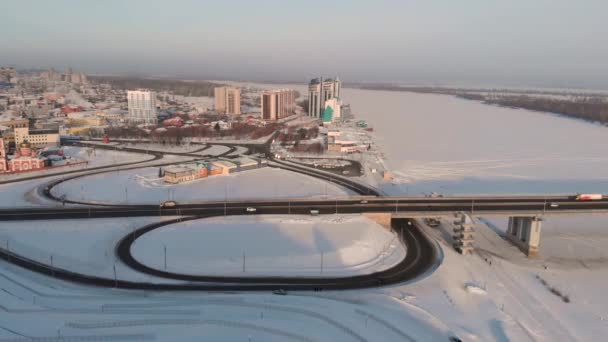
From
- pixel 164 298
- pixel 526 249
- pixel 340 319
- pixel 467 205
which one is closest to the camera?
pixel 340 319

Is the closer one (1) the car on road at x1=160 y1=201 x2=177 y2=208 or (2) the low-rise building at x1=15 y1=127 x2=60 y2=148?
(1) the car on road at x1=160 y1=201 x2=177 y2=208

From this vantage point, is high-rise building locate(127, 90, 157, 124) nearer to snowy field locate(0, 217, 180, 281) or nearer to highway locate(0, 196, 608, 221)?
highway locate(0, 196, 608, 221)

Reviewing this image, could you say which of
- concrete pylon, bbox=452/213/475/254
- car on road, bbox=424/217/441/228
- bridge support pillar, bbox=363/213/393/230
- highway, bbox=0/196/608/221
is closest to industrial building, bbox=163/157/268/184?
highway, bbox=0/196/608/221

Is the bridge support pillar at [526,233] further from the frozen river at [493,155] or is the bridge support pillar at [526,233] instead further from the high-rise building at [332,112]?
the high-rise building at [332,112]

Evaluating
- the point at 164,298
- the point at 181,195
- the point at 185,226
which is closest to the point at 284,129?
the point at 181,195

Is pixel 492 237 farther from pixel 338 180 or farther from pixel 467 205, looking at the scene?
pixel 338 180

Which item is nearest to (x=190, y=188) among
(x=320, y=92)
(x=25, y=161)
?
(x=25, y=161)
